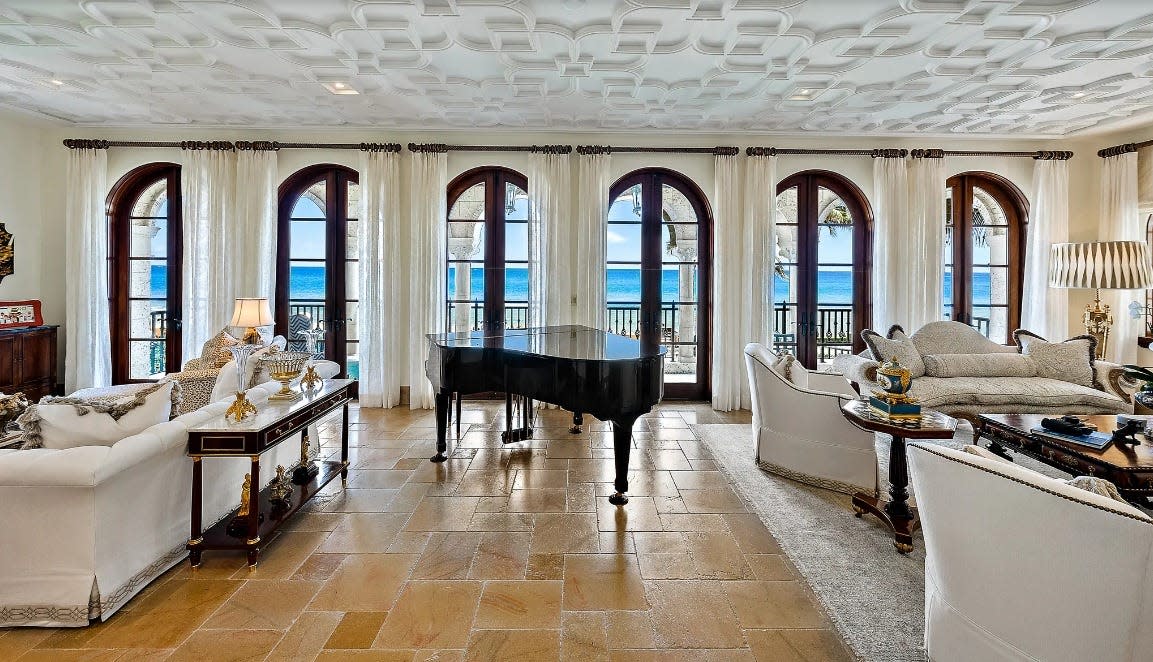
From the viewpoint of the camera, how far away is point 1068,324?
6.05m

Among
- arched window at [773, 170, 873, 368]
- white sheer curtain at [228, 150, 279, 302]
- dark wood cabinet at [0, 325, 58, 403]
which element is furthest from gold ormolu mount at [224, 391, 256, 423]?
arched window at [773, 170, 873, 368]

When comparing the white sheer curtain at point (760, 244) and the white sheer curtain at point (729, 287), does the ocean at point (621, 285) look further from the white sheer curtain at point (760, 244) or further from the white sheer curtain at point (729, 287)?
the white sheer curtain at point (729, 287)

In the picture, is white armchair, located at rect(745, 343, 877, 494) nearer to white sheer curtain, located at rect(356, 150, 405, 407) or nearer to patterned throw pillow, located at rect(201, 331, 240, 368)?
white sheer curtain, located at rect(356, 150, 405, 407)

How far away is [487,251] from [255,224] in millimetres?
2561

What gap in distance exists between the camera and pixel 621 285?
627 cm

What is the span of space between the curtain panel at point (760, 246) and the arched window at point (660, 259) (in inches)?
19.2

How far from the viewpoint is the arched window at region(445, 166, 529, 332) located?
6219 millimetres

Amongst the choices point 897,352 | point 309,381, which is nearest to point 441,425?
point 309,381

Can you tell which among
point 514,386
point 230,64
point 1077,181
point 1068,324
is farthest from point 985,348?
point 230,64

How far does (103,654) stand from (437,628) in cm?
119

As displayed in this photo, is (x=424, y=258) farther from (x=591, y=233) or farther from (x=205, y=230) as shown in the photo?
(x=205, y=230)

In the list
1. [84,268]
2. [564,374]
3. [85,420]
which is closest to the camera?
[85,420]

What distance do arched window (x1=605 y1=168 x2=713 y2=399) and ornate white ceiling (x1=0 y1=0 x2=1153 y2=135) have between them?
2.63 feet

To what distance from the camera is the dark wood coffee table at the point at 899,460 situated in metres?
2.71
